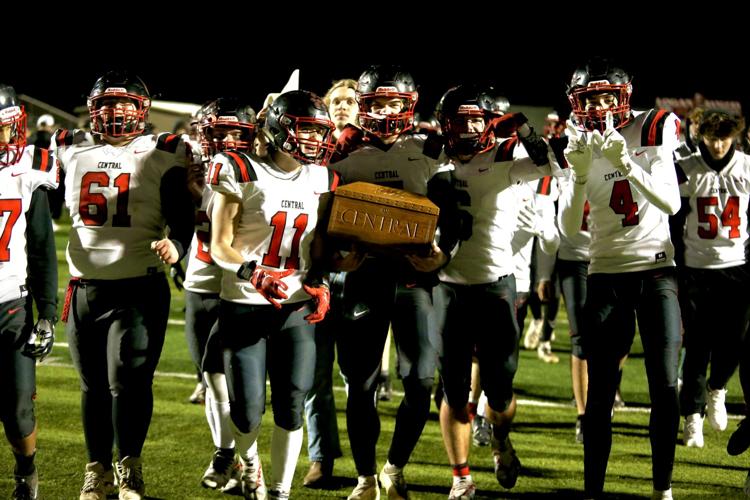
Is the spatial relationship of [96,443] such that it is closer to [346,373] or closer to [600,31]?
[346,373]

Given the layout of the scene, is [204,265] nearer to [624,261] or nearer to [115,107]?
[115,107]

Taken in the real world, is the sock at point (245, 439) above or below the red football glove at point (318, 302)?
below

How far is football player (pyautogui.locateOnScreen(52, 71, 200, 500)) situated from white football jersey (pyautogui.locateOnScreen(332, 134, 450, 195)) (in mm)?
711

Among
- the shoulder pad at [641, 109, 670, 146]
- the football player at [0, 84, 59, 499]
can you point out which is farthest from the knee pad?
the shoulder pad at [641, 109, 670, 146]

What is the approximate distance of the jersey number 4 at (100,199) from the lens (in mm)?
3844

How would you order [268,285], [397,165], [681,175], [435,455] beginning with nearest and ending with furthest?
[268,285] → [397,165] → [435,455] → [681,175]

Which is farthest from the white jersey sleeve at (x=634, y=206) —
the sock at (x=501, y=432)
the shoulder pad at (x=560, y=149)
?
the sock at (x=501, y=432)

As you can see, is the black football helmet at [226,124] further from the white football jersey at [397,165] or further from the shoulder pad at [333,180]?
the shoulder pad at [333,180]

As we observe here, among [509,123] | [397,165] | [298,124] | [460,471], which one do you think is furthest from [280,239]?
[460,471]

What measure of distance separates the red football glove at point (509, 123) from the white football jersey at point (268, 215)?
2.51 ft

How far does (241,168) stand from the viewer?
343 centimetres

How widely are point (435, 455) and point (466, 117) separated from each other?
1.91m

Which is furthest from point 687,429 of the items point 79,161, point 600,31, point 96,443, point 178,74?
point 178,74

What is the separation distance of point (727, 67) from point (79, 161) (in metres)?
15.5
